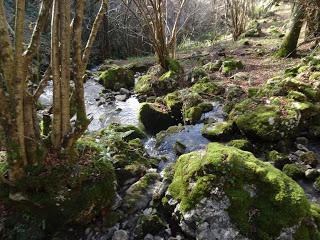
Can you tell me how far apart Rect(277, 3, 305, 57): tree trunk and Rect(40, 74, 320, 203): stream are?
4.13 m

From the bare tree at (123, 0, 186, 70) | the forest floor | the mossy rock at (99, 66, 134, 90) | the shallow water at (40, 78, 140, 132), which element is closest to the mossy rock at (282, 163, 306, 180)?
the shallow water at (40, 78, 140, 132)

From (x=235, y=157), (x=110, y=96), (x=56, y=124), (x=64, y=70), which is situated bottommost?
(x=110, y=96)

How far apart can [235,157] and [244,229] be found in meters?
0.80

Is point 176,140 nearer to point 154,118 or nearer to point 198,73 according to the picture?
point 154,118

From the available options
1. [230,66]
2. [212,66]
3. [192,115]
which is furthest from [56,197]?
[212,66]

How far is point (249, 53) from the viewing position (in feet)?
43.2

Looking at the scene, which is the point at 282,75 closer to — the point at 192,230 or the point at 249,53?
the point at 249,53

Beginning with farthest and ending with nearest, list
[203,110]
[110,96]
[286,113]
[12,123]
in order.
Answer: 1. [110,96]
2. [203,110]
3. [286,113]
4. [12,123]

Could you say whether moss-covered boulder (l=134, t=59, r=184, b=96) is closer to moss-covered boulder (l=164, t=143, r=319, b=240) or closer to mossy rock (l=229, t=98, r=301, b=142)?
mossy rock (l=229, t=98, r=301, b=142)

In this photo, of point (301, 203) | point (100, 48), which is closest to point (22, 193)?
point (301, 203)

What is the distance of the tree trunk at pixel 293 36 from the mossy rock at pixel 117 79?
4.72 metres

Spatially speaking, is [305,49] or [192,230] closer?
[192,230]

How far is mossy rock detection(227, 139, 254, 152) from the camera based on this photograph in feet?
19.9

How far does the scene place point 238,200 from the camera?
3666 millimetres
